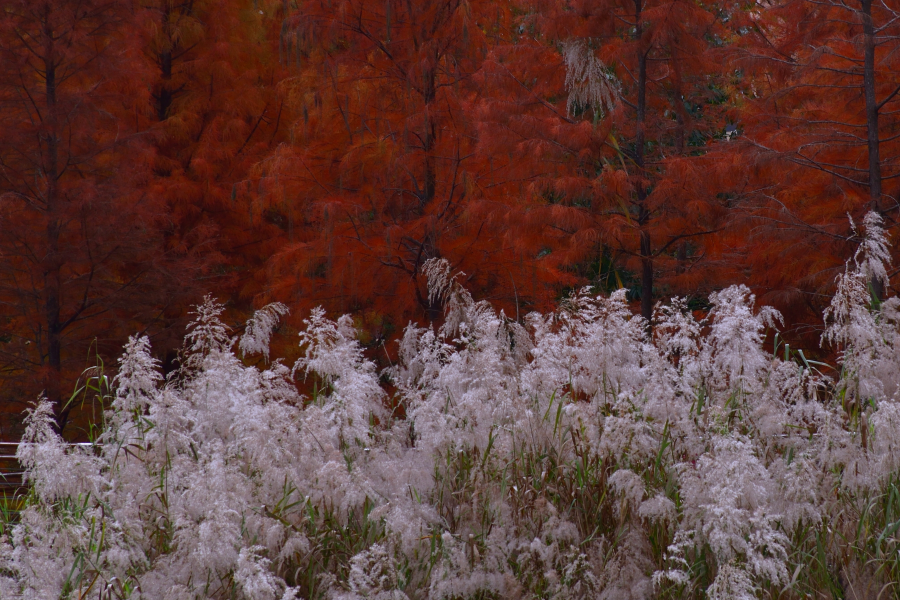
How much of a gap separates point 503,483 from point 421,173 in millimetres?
5882

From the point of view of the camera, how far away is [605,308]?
3934 millimetres

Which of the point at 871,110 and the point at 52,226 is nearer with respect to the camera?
the point at 871,110

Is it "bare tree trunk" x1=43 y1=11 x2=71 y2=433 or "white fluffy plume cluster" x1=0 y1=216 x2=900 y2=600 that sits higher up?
"bare tree trunk" x1=43 y1=11 x2=71 y2=433

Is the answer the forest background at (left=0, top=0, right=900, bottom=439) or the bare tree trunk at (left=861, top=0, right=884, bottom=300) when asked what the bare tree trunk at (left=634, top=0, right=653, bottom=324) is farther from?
the bare tree trunk at (left=861, top=0, right=884, bottom=300)

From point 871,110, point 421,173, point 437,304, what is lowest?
point 437,304

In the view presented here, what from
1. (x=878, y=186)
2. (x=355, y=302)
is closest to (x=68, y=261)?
(x=355, y=302)

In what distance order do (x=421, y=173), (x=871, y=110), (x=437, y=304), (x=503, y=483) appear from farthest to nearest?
(x=421, y=173) → (x=437, y=304) → (x=871, y=110) → (x=503, y=483)

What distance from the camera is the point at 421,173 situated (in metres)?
8.97

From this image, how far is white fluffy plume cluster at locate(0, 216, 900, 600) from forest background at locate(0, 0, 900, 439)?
3.96 m

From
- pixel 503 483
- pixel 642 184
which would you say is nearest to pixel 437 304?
pixel 642 184

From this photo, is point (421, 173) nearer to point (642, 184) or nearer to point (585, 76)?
point (585, 76)

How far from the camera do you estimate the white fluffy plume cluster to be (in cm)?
308

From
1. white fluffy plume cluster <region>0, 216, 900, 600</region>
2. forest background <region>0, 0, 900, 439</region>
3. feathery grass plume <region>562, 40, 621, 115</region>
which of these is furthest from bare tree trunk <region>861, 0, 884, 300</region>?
white fluffy plume cluster <region>0, 216, 900, 600</region>

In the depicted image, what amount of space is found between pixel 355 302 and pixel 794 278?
14.9ft
